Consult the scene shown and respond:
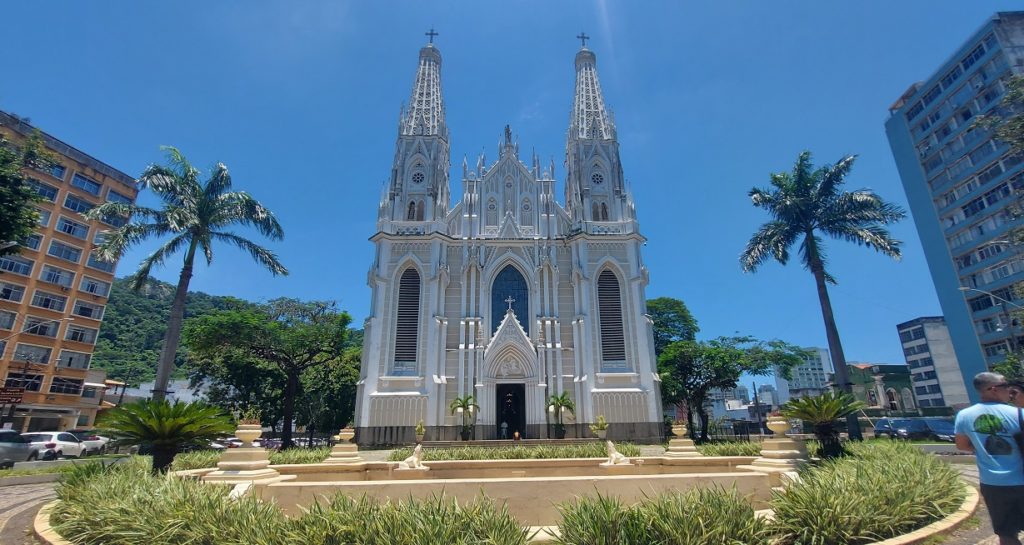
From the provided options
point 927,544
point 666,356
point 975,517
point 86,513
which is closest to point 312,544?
point 86,513

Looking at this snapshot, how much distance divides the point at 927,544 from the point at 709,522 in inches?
90.2

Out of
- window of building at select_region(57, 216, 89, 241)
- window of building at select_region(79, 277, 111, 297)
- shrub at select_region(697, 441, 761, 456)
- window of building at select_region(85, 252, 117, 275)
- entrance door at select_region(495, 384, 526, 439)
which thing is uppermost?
window of building at select_region(57, 216, 89, 241)

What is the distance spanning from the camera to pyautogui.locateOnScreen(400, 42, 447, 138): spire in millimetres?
35772

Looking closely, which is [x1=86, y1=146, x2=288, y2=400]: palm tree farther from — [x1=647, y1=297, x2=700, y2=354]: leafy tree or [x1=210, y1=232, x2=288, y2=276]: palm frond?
[x1=647, y1=297, x2=700, y2=354]: leafy tree

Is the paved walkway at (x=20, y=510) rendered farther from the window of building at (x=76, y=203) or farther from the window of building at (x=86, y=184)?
the window of building at (x=86, y=184)

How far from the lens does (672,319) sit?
145ft

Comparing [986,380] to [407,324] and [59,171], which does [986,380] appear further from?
[59,171]

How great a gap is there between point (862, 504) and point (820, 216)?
19.9 m

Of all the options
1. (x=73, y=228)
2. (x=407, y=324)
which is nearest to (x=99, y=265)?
(x=73, y=228)

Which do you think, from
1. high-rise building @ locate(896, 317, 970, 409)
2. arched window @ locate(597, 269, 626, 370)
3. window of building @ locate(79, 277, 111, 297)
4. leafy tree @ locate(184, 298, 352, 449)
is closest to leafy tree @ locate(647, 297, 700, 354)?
arched window @ locate(597, 269, 626, 370)

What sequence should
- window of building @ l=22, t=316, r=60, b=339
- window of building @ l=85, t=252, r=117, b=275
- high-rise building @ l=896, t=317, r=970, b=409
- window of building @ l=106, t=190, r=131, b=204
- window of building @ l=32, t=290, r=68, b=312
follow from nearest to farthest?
window of building @ l=22, t=316, r=60, b=339, window of building @ l=32, t=290, r=68, b=312, window of building @ l=85, t=252, r=117, b=275, window of building @ l=106, t=190, r=131, b=204, high-rise building @ l=896, t=317, r=970, b=409

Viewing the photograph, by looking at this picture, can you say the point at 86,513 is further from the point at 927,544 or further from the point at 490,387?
the point at 490,387

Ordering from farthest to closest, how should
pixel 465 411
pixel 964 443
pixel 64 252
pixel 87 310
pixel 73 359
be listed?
pixel 87 310 → pixel 64 252 → pixel 73 359 → pixel 465 411 → pixel 964 443

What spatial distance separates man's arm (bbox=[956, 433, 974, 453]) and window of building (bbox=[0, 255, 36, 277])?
168ft
